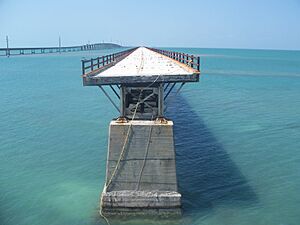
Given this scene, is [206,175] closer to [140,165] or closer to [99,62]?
[140,165]

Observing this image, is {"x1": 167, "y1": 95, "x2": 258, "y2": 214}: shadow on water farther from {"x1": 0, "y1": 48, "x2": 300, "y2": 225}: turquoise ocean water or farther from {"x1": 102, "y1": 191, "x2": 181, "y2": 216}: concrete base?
{"x1": 102, "y1": 191, "x2": 181, "y2": 216}: concrete base

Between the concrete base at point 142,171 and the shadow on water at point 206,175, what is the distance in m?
1.50

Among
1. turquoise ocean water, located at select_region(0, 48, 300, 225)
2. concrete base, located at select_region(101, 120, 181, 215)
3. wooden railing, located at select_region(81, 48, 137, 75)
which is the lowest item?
turquoise ocean water, located at select_region(0, 48, 300, 225)

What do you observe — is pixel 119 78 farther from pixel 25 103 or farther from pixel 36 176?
pixel 25 103

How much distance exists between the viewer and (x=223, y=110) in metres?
39.4

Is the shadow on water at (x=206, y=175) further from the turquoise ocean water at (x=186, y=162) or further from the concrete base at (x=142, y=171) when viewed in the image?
the concrete base at (x=142, y=171)

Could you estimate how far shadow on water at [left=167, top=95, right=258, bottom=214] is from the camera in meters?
16.9

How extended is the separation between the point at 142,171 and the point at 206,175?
18.2 ft

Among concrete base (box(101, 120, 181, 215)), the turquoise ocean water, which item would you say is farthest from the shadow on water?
concrete base (box(101, 120, 181, 215))

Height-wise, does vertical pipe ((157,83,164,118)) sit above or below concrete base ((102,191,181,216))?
above

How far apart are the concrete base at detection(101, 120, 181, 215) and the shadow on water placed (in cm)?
150

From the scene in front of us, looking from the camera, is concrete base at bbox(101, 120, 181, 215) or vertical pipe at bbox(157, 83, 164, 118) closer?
concrete base at bbox(101, 120, 181, 215)

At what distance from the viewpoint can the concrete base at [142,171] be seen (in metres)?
15.3

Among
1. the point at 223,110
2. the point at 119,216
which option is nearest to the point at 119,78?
the point at 119,216
